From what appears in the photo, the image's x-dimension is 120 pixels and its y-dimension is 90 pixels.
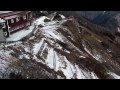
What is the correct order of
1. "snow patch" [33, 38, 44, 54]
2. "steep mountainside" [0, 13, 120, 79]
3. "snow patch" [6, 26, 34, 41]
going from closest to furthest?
"steep mountainside" [0, 13, 120, 79] < "snow patch" [33, 38, 44, 54] < "snow patch" [6, 26, 34, 41]

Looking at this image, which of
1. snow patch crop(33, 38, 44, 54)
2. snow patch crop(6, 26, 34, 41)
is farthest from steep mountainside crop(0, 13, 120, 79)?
snow patch crop(6, 26, 34, 41)

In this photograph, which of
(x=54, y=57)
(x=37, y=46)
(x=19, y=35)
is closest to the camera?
(x=54, y=57)

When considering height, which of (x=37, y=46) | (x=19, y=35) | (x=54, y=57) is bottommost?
(x=54, y=57)

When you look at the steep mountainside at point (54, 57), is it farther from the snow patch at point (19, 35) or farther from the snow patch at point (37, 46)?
the snow patch at point (19, 35)

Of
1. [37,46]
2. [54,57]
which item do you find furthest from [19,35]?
[54,57]

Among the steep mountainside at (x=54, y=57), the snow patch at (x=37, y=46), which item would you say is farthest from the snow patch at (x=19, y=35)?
the snow patch at (x=37, y=46)

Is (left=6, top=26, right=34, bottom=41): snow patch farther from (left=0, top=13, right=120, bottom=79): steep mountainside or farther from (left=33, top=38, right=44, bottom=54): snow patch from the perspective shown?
(left=33, top=38, right=44, bottom=54): snow patch

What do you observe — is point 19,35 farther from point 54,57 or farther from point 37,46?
point 54,57

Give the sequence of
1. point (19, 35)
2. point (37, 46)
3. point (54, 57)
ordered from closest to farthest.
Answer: point (54, 57) → point (37, 46) → point (19, 35)
